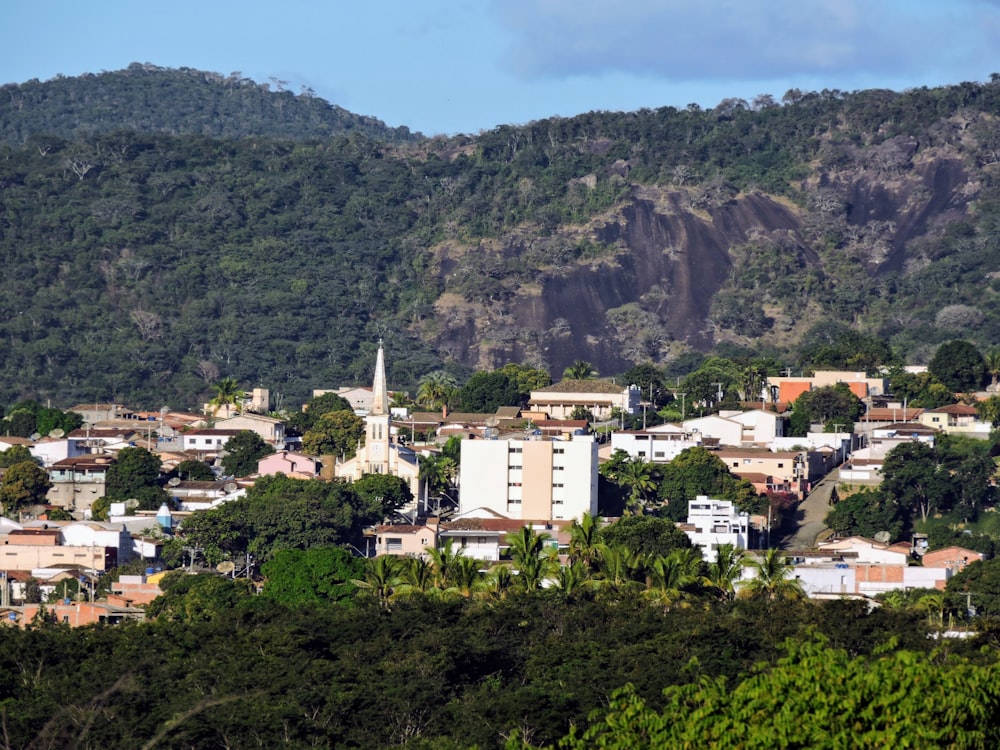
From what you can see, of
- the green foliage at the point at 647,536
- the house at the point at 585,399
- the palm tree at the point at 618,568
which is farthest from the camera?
the house at the point at 585,399

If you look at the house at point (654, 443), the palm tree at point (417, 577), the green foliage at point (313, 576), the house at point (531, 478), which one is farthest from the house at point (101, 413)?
the palm tree at point (417, 577)

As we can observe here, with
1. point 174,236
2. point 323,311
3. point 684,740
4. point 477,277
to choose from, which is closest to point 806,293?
point 477,277

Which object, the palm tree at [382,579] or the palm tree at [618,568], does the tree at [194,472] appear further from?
the palm tree at [618,568]

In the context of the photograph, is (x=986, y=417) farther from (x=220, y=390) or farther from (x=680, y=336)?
(x=680, y=336)

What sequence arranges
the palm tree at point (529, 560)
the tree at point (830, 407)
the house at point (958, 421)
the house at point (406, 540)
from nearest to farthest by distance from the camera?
the palm tree at point (529, 560) → the house at point (406, 540) → the house at point (958, 421) → the tree at point (830, 407)

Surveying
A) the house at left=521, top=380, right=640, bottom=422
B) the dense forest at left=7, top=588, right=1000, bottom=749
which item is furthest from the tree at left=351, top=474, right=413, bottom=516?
the house at left=521, top=380, right=640, bottom=422

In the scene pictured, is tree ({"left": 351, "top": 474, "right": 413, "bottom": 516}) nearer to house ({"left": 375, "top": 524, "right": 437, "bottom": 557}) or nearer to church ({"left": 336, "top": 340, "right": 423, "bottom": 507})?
church ({"left": 336, "top": 340, "right": 423, "bottom": 507})
